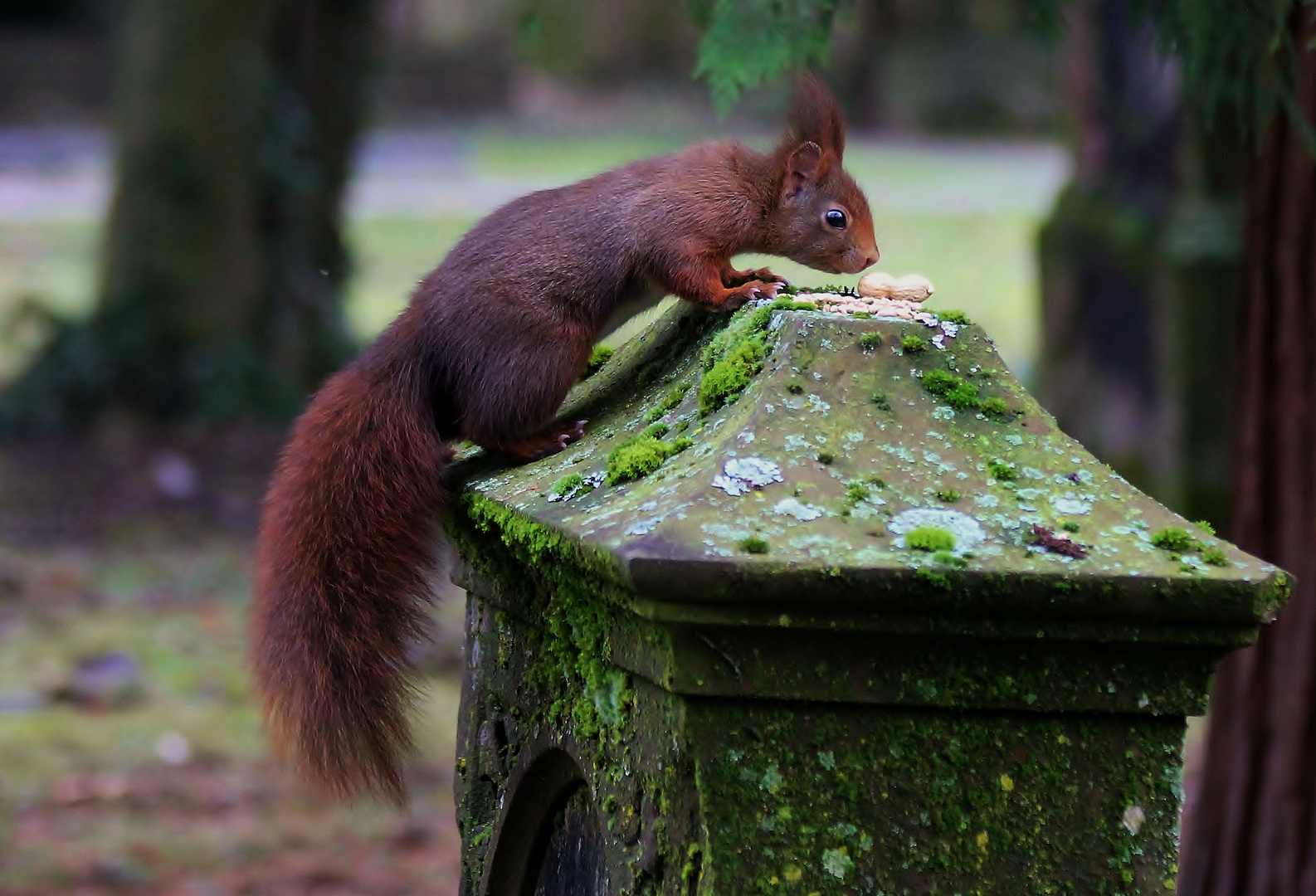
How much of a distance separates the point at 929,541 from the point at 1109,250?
7.69 metres

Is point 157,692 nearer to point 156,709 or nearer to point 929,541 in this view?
point 156,709

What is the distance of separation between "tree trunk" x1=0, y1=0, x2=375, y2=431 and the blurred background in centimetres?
2

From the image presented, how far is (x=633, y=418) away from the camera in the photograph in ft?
6.86

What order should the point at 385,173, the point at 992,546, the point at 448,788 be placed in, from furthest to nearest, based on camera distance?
the point at 385,173
the point at 448,788
the point at 992,546

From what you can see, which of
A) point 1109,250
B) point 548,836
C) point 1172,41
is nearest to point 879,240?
point 1109,250

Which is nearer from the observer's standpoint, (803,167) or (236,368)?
(803,167)

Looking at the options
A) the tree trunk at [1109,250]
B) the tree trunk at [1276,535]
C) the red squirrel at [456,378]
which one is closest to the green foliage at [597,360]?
the red squirrel at [456,378]

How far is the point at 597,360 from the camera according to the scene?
270cm

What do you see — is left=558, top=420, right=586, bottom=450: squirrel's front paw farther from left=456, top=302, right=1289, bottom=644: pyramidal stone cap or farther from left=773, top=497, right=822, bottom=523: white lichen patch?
left=773, top=497, right=822, bottom=523: white lichen patch

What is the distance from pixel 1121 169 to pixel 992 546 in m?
7.45

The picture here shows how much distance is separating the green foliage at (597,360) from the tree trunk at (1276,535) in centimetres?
160

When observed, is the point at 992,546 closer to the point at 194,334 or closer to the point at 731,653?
the point at 731,653

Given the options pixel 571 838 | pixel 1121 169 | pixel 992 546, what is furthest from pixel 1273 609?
pixel 1121 169

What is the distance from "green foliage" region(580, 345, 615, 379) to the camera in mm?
2631
